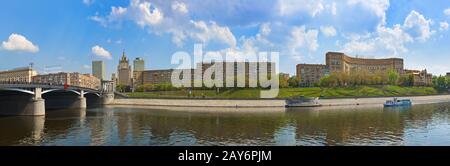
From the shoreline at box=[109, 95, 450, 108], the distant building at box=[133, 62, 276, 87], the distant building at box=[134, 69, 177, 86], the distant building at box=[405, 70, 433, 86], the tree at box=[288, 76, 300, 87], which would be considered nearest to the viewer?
the shoreline at box=[109, 95, 450, 108]

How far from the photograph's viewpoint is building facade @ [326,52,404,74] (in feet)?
500

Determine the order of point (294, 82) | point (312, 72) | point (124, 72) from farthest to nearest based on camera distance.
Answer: point (124, 72) → point (312, 72) → point (294, 82)

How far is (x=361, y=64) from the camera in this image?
16812 centimetres

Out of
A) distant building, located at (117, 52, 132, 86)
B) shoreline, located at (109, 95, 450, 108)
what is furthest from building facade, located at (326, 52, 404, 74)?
distant building, located at (117, 52, 132, 86)

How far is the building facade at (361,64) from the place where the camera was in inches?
5999

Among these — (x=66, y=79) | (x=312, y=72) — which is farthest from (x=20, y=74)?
(x=312, y=72)

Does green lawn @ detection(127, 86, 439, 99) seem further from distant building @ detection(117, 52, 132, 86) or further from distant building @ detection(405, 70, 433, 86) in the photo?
distant building @ detection(117, 52, 132, 86)

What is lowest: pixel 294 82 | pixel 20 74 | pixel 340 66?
pixel 294 82

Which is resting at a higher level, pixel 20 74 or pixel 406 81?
pixel 20 74

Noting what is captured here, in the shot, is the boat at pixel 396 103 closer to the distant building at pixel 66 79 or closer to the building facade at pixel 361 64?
the building facade at pixel 361 64

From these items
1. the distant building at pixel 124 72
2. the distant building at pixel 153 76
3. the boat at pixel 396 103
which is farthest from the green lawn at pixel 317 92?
the distant building at pixel 124 72

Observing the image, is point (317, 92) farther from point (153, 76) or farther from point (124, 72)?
point (124, 72)

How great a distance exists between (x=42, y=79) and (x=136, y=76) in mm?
45895
